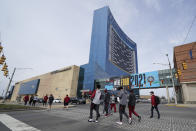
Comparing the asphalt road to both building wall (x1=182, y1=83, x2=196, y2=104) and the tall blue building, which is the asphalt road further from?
the tall blue building

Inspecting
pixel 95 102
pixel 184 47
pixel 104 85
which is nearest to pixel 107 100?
pixel 95 102

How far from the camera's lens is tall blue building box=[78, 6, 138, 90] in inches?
2047

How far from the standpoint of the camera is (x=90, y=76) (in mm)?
50781

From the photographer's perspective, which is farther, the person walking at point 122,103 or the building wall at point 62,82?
the building wall at point 62,82

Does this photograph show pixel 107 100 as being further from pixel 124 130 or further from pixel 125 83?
pixel 125 83

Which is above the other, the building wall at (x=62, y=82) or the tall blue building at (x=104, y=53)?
the tall blue building at (x=104, y=53)

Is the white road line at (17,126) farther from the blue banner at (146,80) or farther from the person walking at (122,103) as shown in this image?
the blue banner at (146,80)

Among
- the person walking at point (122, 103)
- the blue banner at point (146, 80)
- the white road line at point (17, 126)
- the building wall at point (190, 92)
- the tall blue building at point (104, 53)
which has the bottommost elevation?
the white road line at point (17, 126)

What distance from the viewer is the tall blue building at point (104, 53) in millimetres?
52000

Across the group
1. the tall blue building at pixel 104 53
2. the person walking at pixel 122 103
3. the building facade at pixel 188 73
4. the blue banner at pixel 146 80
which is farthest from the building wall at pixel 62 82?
the person walking at pixel 122 103

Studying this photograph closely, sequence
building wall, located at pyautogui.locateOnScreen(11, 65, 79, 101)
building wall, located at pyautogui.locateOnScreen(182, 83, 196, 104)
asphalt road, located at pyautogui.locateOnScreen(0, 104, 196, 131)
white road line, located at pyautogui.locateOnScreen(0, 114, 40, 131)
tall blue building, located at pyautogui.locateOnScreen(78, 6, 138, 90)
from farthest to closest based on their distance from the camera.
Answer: tall blue building, located at pyautogui.locateOnScreen(78, 6, 138, 90) < building wall, located at pyautogui.locateOnScreen(11, 65, 79, 101) < building wall, located at pyautogui.locateOnScreen(182, 83, 196, 104) < asphalt road, located at pyautogui.locateOnScreen(0, 104, 196, 131) < white road line, located at pyautogui.locateOnScreen(0, 114, 40, 131)

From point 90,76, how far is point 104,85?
8.03 meters

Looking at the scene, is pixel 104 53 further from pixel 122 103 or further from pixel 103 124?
pixel 103 124

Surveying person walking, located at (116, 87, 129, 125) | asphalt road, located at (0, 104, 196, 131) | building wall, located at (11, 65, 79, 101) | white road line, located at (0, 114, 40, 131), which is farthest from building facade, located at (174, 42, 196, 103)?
building wall, located at (11, 65, 79, 101)
